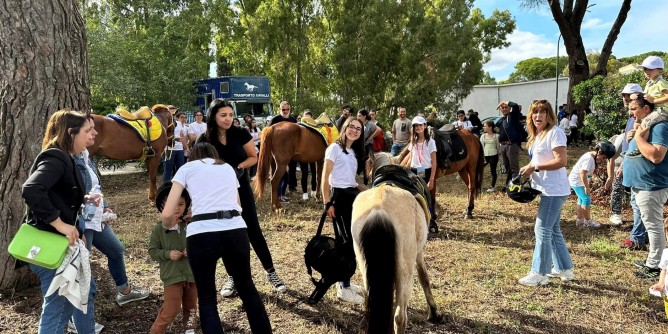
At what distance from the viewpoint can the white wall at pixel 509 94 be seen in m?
36.0

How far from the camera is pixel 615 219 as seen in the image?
643cm

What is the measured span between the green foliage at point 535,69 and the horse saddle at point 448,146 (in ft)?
243

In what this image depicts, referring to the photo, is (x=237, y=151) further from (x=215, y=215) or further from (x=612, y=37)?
(x=612, y=37)

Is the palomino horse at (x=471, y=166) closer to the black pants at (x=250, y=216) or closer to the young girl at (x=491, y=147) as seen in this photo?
the young girl at (x=491, y=147)

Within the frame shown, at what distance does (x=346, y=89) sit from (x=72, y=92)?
15.2m

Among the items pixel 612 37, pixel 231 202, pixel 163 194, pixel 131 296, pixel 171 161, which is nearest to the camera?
pixel 231 202

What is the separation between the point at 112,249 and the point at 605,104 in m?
9.79

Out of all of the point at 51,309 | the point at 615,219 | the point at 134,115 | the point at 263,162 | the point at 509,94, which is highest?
the point at 509,94

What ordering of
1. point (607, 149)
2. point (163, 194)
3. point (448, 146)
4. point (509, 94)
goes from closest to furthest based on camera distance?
point (163, 194), point (607, 149), point (448, 146), point (509, 94)

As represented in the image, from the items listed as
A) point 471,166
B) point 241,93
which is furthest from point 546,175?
point 241,93

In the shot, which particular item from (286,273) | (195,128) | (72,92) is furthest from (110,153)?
(286,273)

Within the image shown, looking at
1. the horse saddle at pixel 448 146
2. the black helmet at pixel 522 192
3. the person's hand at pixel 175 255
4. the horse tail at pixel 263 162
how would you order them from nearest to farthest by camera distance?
1. the person's hand at pixel 175 255
2. the black helmet at pixel 522 192
3. the horse saddle at pixel 448 146
4. the horse tail at pixel 263 162

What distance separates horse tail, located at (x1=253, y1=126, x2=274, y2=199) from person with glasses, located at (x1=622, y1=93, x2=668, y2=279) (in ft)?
17.1

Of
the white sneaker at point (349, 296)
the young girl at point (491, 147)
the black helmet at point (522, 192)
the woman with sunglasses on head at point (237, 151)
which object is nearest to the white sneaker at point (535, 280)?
the black helmet at point (522, 192)
